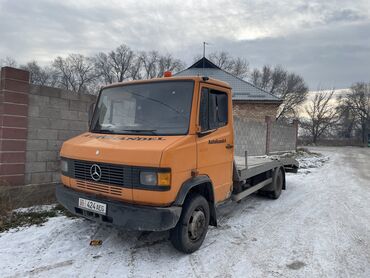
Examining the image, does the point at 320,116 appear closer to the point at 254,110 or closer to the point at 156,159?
the point at 254,110

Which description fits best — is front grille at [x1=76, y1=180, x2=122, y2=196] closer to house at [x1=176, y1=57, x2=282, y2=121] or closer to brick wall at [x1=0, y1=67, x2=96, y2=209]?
brick wall at [x1=0, y1=67, x2=96, y2=209]

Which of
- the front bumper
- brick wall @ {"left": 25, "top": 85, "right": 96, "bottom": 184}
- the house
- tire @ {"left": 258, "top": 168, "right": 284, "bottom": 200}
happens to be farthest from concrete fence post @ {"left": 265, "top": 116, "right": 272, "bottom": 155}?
the front bumper

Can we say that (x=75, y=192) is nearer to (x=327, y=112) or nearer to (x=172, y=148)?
(x=172, y=148)

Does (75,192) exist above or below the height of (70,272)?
above

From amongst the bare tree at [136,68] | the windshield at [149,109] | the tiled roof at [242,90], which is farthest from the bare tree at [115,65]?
the windshield at [149,109]

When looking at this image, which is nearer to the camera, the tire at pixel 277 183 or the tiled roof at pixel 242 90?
the tire at pixel 277 183

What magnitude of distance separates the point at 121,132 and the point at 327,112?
6729 cm

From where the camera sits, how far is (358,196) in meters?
7.84

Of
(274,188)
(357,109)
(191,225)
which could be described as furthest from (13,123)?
(357,109)

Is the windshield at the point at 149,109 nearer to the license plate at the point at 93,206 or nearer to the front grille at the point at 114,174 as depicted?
the front grille at the point at 114,174

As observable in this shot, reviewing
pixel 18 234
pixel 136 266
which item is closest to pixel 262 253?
pixel 136 266

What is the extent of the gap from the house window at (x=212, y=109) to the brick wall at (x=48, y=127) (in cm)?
369

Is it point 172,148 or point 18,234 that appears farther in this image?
point 18,234

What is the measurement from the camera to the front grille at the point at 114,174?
3.47 m
